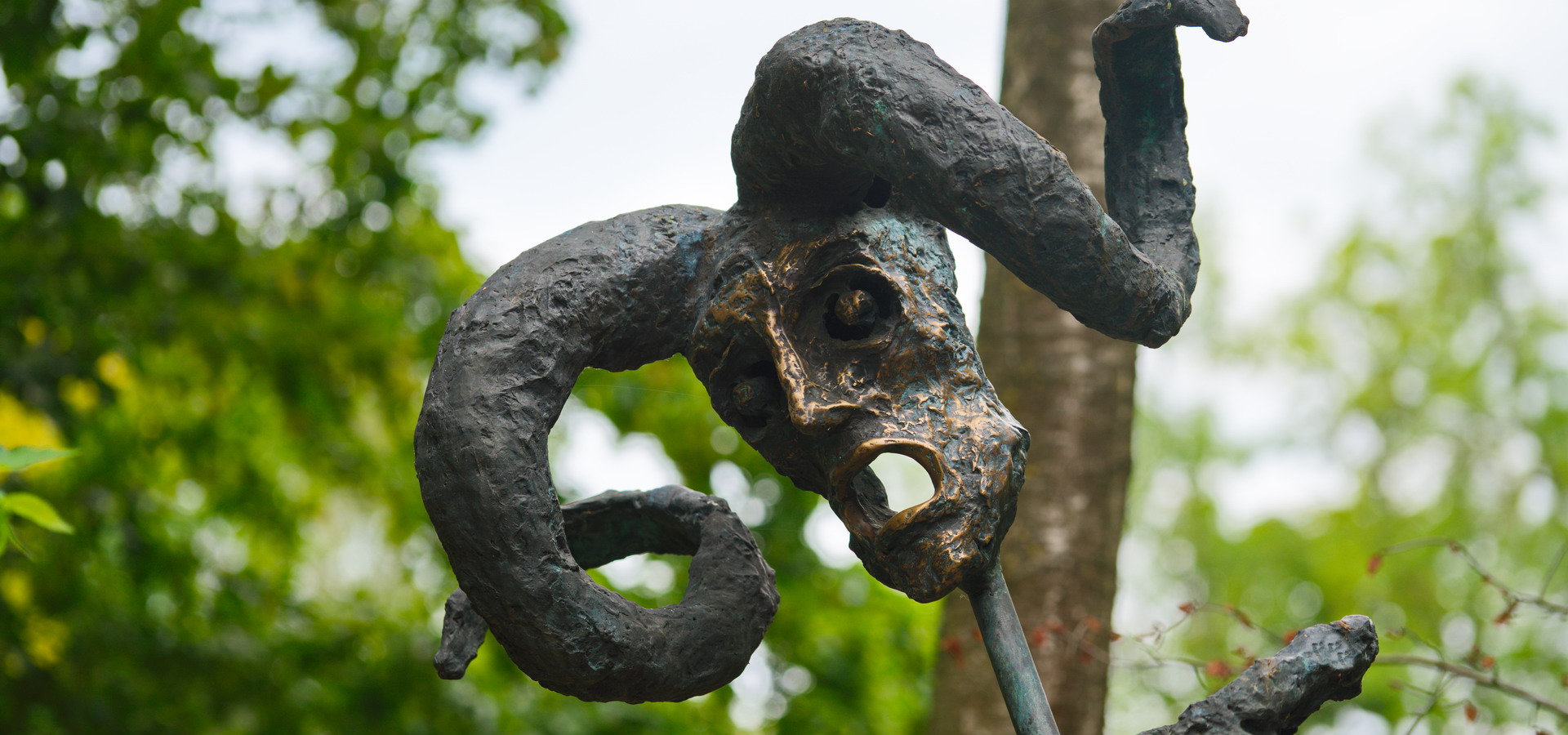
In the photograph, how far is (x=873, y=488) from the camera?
1459 millimetres

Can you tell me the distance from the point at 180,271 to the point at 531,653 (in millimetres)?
3260

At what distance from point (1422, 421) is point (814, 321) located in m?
11.2

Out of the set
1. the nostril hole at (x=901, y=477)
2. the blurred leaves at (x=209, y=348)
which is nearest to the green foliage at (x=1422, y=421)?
the nostril hole at (x=901, y=477)

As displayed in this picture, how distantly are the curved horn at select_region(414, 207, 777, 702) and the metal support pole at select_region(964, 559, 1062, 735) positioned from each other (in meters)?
0.30

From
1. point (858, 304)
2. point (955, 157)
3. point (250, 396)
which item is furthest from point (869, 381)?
point (250, 396)

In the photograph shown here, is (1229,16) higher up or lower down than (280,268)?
lower down

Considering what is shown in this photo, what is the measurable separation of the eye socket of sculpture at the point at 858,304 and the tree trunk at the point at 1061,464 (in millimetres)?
1579

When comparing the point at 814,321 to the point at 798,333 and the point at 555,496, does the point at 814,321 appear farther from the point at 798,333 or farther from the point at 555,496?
the point at 555,496

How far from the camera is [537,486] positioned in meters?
1.33

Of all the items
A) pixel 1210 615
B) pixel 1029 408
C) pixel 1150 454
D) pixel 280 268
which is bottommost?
pixel 1029 408

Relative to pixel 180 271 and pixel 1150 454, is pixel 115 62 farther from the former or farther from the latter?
pixel 1150 454

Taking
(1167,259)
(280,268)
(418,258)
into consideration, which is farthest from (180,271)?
(1167,259)

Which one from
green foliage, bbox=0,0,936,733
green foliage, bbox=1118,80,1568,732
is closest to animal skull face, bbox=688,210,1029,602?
green foliage, bbox=0,0,936,733

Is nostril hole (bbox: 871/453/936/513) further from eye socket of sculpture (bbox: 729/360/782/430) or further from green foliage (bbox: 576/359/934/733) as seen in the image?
eye socket of sculpture (bbox: 729/360/782/430)
